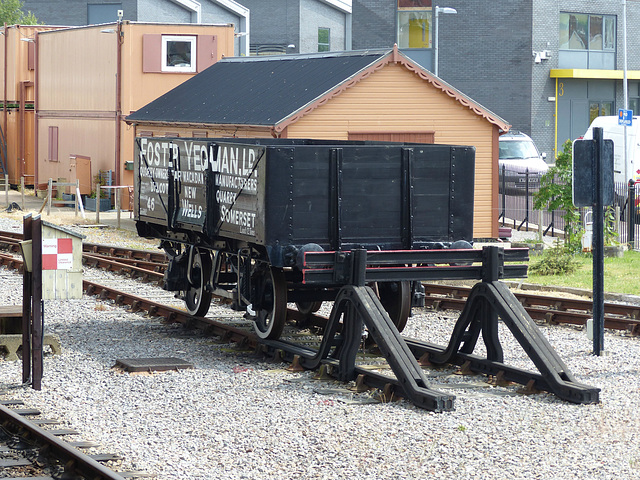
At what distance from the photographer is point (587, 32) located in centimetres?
5394

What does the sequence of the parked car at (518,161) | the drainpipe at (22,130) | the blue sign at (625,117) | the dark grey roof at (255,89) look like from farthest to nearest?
the drainpipe at (22,130) < the parked car at (518,161) < the blue sign at (625,117) < the dark grey roof at (255,89)

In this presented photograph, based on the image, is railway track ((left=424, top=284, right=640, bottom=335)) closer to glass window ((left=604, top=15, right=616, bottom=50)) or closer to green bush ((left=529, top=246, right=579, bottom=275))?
green bush ((left=529, top=246, right=579, bottom=275))

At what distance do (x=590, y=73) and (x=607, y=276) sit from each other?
3552 cm

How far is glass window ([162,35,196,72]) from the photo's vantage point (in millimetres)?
32094

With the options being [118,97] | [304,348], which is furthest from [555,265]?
[118,97]

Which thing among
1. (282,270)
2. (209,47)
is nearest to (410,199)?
(282,270)

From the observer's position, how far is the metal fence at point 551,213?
74.9 ft

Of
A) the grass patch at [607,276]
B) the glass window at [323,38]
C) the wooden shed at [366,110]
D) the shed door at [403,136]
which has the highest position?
the glass window at [323,38]

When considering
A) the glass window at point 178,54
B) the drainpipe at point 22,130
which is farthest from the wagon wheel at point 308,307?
the drainpipe at point 22,130

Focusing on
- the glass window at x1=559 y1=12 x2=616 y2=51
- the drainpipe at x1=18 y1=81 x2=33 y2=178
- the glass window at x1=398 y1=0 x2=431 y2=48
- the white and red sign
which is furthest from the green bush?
the glass window at x1=559 y1=12 x2=616 y2=51

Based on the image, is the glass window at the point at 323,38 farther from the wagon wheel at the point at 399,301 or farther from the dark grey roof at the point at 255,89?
the wagon wheel at the point at 399,301

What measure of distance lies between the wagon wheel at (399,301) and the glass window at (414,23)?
40281 millimetres

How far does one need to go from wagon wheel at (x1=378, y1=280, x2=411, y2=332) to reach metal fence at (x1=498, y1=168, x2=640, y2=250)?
7.67 metres

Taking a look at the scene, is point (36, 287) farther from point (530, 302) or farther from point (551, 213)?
point (551, 213)
